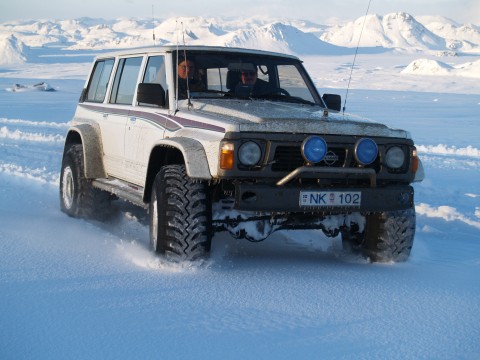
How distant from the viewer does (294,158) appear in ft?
15.5

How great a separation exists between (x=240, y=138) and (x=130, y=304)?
1304 mm

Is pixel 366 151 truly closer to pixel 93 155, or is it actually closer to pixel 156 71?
pixel 156 71

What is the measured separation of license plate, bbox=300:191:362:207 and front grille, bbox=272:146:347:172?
21 centimetres

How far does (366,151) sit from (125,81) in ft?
8.85

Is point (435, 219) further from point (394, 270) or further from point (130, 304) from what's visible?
point (130, 304)

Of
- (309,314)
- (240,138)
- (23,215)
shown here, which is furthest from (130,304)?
(23,215)

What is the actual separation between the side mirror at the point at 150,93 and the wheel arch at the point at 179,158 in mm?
383

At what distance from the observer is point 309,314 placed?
3910mm

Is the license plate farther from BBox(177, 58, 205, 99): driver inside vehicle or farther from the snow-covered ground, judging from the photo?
BBox(177, 58, 205, 99): driver inside vehicle

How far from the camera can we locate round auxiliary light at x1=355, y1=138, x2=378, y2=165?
4801 mm

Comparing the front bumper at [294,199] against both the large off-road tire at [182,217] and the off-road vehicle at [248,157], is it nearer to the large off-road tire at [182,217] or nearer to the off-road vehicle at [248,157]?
the off-road vehicle at [248,157]

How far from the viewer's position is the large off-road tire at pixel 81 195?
273 inches

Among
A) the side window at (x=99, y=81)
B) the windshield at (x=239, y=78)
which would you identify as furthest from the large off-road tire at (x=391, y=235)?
the side window at (x=99, y=81)

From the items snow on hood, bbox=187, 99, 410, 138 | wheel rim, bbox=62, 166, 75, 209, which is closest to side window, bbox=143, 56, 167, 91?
snow on hood, bbox=187, 99, 410, 138
